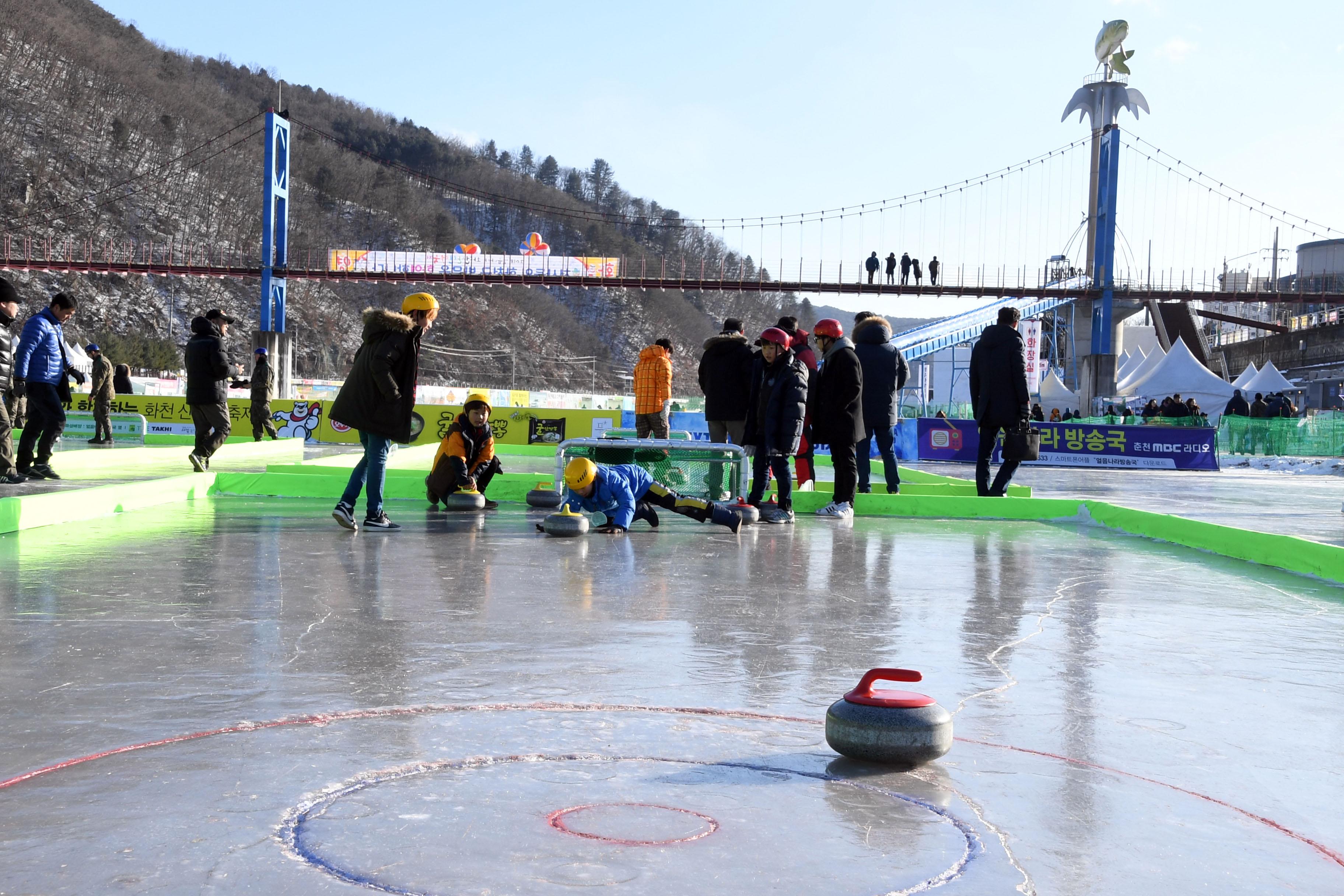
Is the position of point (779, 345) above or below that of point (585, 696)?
above

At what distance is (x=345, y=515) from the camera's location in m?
6.61

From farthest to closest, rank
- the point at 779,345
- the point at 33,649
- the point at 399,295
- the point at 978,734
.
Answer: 1. the point at 399,295
2. the point at 779,345
3. the point at 33,649
4. the point at 978,734

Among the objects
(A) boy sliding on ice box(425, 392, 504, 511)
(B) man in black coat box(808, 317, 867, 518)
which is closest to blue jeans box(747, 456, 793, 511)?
(B) man in black coat box(808, 317, 867, 518)

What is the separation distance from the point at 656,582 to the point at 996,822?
2976 mm

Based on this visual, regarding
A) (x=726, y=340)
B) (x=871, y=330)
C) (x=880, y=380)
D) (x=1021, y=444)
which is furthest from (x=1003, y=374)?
(x=726, y=340)

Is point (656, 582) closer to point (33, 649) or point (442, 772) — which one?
point (33, 649)

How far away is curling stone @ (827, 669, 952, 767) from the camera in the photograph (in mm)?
2303

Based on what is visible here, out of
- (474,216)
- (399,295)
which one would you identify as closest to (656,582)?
(399,295)

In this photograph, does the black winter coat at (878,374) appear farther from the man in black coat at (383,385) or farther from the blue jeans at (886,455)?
the man in black coat at (383,385)

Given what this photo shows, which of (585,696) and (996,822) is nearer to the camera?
(996,822)

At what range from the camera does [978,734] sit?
2.61 metres

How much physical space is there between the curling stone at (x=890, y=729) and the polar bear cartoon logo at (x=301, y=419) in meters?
19.7

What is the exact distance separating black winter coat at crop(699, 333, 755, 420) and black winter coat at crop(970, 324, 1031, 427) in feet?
5.33

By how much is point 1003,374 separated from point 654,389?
283 cm
